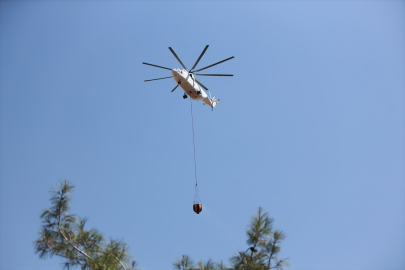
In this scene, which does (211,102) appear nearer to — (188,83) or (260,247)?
(188,83)

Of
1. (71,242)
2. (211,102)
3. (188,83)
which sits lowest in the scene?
(71,242)

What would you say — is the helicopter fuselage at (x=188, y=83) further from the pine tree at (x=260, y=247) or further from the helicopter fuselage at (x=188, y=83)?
the pine tree at (x=260, y=247)

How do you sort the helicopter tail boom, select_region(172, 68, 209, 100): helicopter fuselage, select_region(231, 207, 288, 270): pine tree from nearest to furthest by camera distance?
select_region(231, 207, 288, 270): pine tree → select_region(172, 68, 209, 100): helicopter fuselage → the helicopter tail boom

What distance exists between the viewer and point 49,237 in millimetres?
7211

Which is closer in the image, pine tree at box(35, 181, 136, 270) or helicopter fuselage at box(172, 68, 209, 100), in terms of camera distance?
pine tree at box(35, 181, 136, 270)

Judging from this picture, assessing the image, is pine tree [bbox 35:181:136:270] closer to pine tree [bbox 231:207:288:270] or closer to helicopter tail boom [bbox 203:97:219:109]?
pine tree [bbox 231:207:288:270]

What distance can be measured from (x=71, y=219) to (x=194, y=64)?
7.96m

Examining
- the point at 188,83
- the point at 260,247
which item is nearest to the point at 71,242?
the point at 260,247

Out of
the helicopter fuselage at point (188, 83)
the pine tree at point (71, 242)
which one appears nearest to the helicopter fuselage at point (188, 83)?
the helicopter fuselage at point (188, 83)

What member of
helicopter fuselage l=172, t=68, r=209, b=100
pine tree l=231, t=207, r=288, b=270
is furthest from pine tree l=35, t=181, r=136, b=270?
helicopter fuselage l=172, t=68, r=209, b=100

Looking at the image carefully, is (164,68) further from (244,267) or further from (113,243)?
(244,267)

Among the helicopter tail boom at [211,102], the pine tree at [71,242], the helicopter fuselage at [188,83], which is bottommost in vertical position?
the pine tree at [71,242]

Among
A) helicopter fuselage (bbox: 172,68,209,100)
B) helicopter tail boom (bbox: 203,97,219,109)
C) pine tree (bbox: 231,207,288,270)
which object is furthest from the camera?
helicopter tail boom (bbox: 203,97,219,109)

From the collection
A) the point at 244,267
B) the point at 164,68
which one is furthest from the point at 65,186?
the point at 164,68
